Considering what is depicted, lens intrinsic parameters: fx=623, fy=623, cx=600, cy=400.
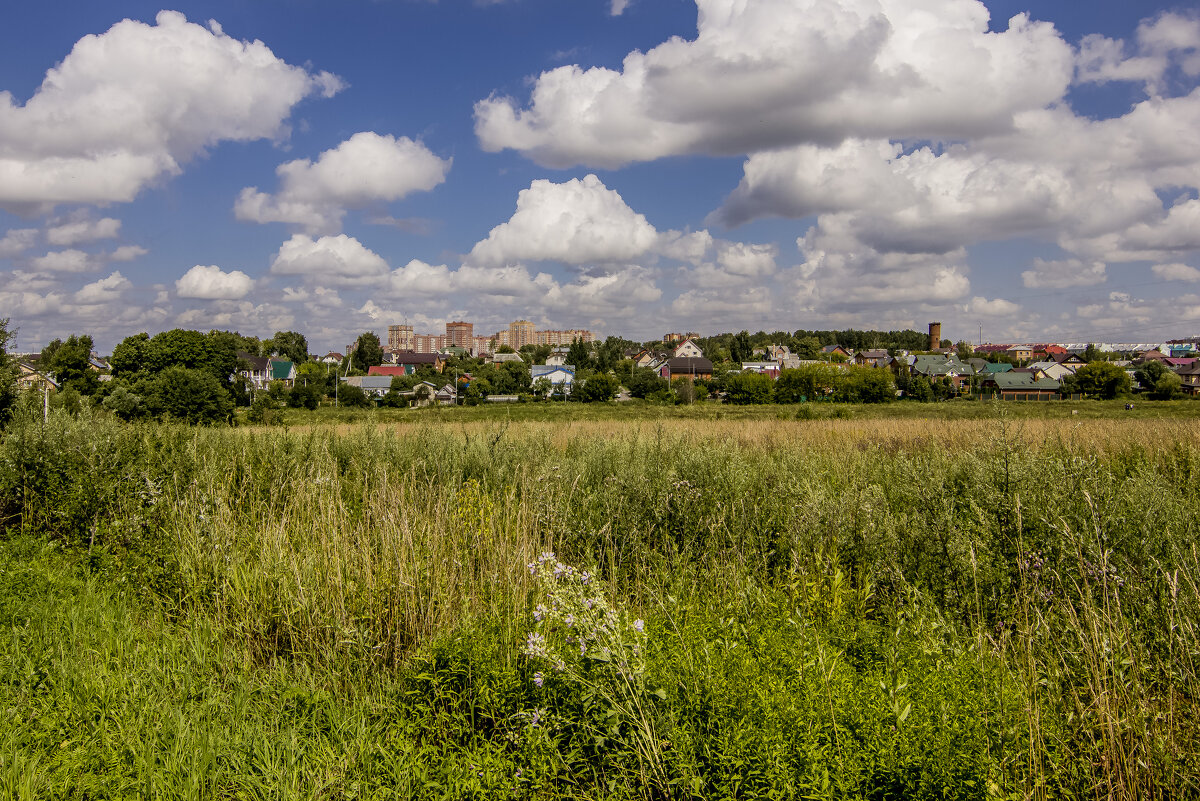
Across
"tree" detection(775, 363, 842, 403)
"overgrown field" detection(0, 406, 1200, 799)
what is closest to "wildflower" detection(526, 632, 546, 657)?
"overgrown field" detection(0, 406, 1200, 799)

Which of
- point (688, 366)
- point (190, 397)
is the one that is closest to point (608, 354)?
point (688, 366)

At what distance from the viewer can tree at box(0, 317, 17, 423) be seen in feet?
36.1

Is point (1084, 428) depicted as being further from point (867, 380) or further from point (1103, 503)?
point (867, 380)

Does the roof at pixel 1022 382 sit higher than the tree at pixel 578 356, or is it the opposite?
the tree at pixel 578 356

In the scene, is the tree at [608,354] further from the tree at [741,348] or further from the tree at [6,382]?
the tree at [6,382]

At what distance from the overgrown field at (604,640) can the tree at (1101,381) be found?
267ft

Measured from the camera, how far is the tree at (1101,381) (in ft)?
230

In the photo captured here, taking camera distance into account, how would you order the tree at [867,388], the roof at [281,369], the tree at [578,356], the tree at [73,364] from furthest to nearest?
1. the tree at [578,356]
2. the roof at [281,369]
3. the tree at [867,388]
4. the tree at [73,364]

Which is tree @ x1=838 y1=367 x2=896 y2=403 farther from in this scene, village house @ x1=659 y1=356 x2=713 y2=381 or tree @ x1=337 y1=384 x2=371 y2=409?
tree @ x1=337 y1=384 x2=371 y2=409

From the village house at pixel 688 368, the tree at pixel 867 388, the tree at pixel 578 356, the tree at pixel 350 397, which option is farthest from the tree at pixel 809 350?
the tree at pixel 350 397

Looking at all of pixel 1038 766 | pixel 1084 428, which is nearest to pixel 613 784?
pixel 1038 766

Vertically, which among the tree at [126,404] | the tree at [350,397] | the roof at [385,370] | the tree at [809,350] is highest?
the tree at [809,350]

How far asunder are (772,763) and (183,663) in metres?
3.98

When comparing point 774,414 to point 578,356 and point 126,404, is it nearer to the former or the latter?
point 126,404
